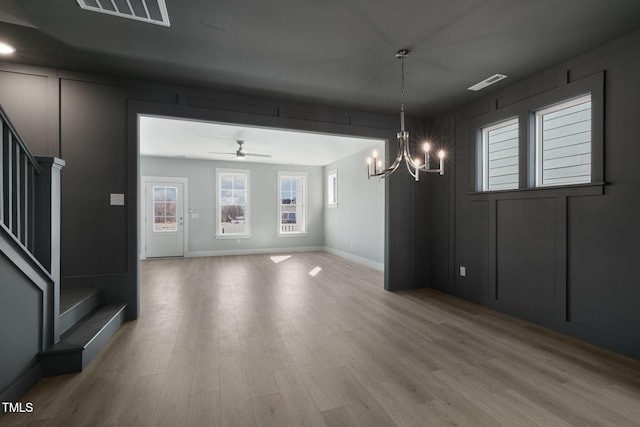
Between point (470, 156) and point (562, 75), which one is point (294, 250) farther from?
point (562, 75)

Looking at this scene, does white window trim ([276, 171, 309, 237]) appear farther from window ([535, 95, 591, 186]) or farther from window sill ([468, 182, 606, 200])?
window ([535, 95, 591, 186])

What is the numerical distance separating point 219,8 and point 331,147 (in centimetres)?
454

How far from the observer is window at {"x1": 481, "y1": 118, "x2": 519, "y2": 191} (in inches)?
141

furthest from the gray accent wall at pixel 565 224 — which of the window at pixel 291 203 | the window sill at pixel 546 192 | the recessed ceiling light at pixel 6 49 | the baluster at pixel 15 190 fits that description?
the window at pixel 291 203

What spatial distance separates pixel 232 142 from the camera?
628 cm

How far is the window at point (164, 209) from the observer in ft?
25.5

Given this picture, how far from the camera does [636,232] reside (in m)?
2.48

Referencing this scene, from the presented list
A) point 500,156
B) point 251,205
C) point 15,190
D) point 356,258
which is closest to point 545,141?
point 500,156

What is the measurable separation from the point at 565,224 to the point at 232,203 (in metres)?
7.49

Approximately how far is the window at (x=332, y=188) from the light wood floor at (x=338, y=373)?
4.91m

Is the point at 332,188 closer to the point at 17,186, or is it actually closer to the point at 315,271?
the point at 315,271

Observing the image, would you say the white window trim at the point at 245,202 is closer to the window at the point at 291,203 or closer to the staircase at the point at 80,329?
the window at the point at 291,203

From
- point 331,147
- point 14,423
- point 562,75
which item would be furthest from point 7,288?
point 331,147

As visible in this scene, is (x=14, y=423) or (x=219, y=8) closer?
(x=14, y=423)
